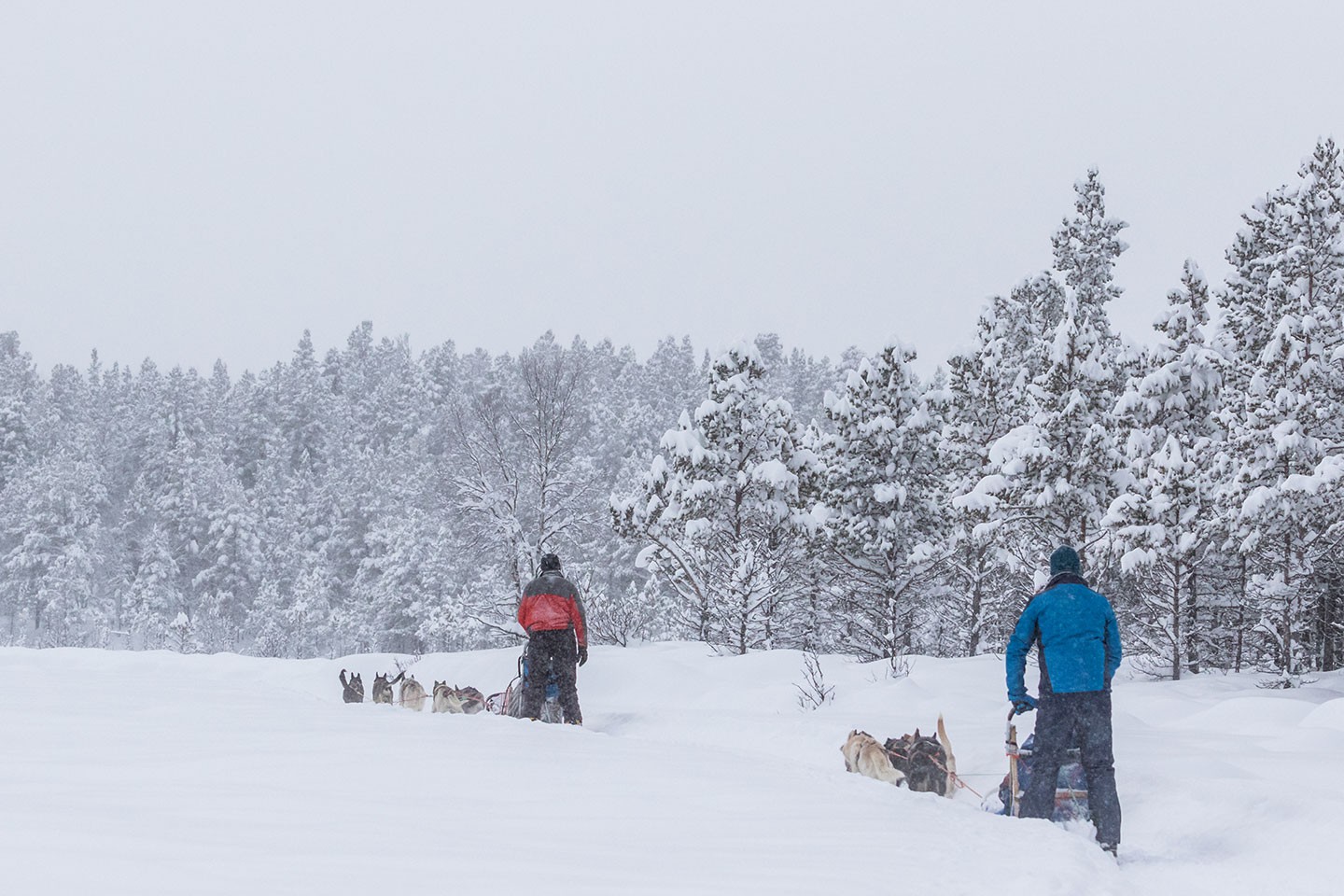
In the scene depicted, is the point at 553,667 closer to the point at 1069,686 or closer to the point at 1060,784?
the point at 1060,784

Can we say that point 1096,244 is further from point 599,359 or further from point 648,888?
point 599,359

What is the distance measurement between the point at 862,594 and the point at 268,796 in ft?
68.5

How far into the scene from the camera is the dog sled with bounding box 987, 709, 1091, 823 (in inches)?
247

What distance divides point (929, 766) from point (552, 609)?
4236 mm

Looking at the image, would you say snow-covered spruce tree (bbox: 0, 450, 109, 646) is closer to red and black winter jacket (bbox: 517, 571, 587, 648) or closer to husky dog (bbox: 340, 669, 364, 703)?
husky dog (bbox: 340, 669, 364, 703)

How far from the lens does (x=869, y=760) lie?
24.0 feet

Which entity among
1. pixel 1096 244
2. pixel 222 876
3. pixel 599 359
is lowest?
pixel 222 876

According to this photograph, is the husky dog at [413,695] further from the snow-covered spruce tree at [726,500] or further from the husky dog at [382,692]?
the snow-covered spruce tree at [726,500]

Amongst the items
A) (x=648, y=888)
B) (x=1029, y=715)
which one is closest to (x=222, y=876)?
(x=648, y=888)

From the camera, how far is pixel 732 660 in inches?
627

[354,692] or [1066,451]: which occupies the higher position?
[1066,451]

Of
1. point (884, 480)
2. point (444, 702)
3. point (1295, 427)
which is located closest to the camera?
point (444, 702)

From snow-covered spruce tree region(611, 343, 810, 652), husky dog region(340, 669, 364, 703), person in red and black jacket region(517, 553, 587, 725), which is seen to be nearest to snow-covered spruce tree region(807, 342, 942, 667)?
snow-covered spruce tree region(611, 343, 810, 652)

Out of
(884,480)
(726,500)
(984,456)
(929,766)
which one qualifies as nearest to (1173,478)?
(884,480)
